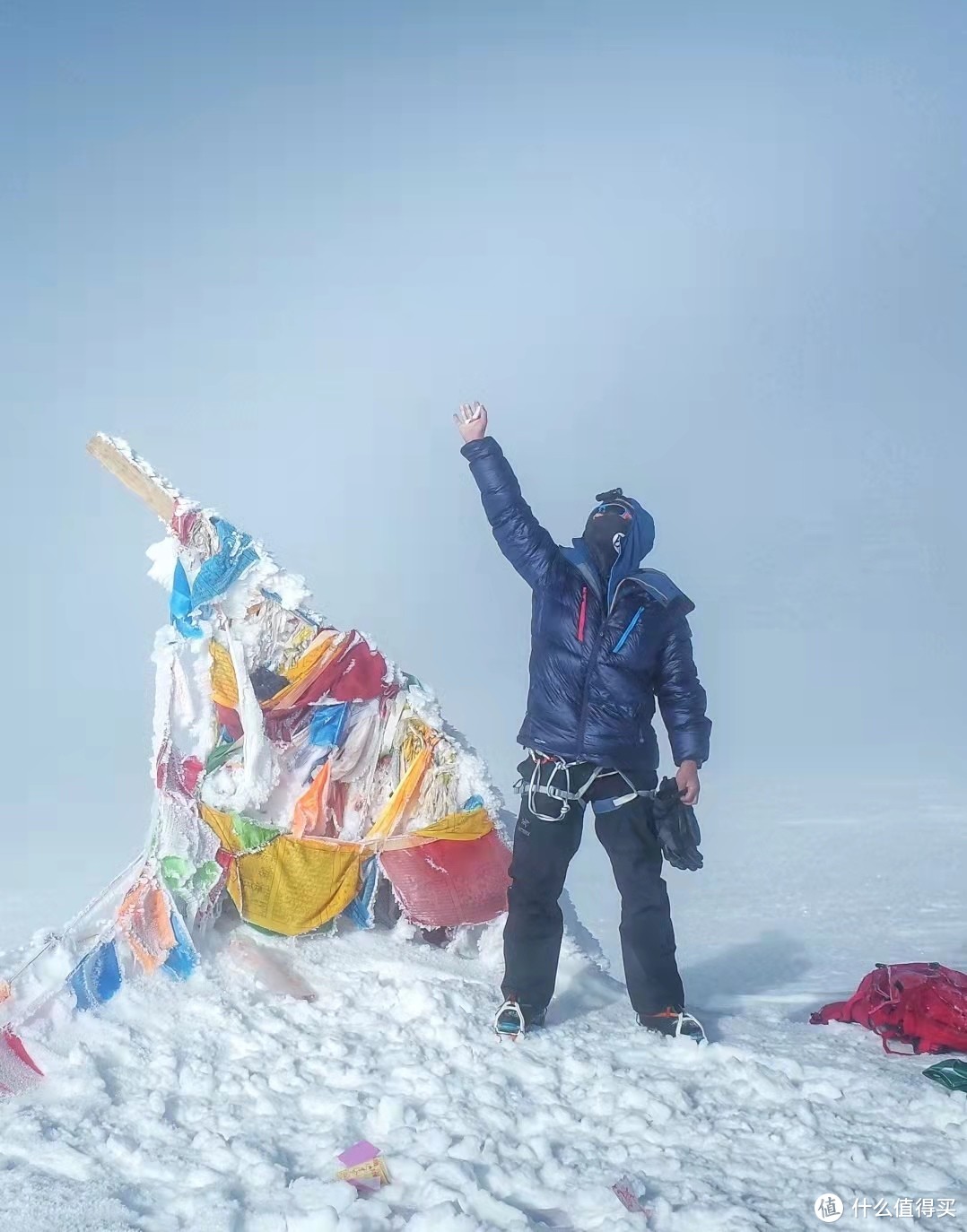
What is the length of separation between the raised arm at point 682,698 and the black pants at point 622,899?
200 mm

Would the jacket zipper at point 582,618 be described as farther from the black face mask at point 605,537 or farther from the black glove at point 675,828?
the black glove at point 675,828

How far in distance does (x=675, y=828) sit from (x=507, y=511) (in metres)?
1.24

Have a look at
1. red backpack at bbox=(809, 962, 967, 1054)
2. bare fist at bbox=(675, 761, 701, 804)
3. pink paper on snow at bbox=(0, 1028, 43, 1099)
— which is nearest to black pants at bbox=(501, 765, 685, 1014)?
bare fist at bbox=(675, 761, 701, 804)

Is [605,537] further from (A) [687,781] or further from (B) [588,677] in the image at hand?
(A) [687,781]

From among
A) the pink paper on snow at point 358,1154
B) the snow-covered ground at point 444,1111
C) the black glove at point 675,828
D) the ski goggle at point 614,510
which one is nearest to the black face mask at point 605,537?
the ski goggle at point 614,510

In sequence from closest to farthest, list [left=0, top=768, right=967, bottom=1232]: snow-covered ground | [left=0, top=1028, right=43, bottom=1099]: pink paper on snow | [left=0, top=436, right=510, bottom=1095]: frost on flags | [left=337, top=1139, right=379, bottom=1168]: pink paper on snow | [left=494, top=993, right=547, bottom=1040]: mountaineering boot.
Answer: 1. [left=0, top=768, right=967, bottom=1232]: snow-covered ground
2. [left=337, top=1139, right=379, bottom=1168]: pink paper on snow
3. [left=0, top=1028, right=43, bottom=1099]: pink paper on snow
4. [left=494, top=993, right=547, bottom=1040]: mountaineering boot
5. [left=0, top=436, right=510, bottom=1095]: frost on flags

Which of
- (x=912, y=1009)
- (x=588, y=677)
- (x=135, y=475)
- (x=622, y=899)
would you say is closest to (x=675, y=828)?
(x=622, y=899)

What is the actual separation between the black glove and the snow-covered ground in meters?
0.61

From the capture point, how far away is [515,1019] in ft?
11.6

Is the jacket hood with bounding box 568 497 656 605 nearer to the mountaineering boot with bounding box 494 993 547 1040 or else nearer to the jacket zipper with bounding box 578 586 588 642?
the jacket zipper with bounding box 578 586 588 642

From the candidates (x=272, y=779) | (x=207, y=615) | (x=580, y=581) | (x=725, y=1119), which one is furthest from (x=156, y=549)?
→ (x=725, y=1119)

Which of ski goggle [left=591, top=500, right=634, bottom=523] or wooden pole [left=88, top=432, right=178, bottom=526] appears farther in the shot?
wooden pole [left=88, top=432, right=178, bottom=526]

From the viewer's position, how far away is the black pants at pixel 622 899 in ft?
12.0

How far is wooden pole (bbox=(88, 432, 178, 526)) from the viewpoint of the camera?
4.34 metres
